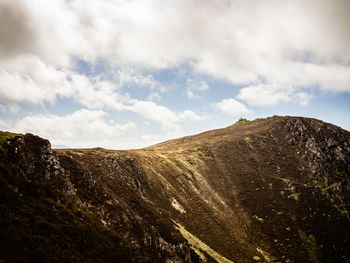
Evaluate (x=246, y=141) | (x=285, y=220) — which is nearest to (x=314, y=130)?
(x=246, y=141)

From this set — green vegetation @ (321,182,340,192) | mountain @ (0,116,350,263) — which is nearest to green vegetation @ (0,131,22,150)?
mountain @ (0,116,350,263)

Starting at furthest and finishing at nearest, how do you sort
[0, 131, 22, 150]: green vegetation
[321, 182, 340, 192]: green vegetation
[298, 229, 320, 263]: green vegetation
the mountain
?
[321, 182, 340, 192]: green vegetation, [298, 229, 320, 263]: green vegetation, [0, 131, 22, 150]: green vegetation, the mountain

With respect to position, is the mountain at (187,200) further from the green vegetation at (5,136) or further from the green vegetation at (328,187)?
the green vegetation at (328,187)

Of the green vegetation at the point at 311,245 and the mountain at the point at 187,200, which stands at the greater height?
the mountain at the point at 187,200

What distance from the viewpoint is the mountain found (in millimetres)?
21781

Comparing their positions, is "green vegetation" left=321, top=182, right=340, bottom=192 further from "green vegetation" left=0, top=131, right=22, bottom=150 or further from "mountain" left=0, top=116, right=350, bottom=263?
"green vegetation" left=0, top=131, right=22, bottom=150

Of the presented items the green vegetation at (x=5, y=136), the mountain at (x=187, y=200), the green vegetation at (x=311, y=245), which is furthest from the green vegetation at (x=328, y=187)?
the green vegetation at (x=5, y=136)

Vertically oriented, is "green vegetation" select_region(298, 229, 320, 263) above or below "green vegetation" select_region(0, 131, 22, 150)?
below

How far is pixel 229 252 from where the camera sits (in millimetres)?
56188

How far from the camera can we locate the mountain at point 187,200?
21781 mm

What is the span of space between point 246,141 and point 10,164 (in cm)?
13965

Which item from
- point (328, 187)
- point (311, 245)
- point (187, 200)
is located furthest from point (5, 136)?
point (328, 187)

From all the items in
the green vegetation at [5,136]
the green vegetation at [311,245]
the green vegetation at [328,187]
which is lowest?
the green vegetation at [311,245]

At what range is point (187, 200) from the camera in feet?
249
